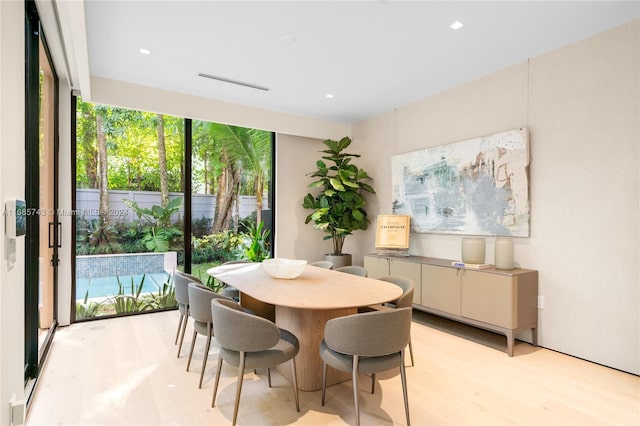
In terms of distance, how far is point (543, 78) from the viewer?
3.49 metres

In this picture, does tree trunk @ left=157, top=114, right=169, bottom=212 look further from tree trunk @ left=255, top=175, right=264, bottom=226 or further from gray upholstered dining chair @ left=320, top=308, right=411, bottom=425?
gray upholstered dining chair @ left=320, top=308, right=411, bottom=425

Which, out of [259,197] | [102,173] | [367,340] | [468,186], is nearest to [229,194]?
[259,197]

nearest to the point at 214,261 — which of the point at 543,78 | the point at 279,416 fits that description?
the point at 279,416

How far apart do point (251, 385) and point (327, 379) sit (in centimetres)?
57

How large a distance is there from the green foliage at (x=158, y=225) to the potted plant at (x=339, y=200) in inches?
76.9

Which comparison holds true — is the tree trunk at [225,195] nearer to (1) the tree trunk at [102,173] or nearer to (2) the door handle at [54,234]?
(1) the tree trunk at [102,173]

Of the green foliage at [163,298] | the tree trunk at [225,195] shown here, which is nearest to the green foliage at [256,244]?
the tree trunk at [225,195]

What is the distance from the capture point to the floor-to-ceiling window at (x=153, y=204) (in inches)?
168

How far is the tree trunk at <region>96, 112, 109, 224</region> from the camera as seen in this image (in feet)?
14.2

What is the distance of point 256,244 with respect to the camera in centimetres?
528

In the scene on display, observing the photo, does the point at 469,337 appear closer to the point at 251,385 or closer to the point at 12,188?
the point at 251,385

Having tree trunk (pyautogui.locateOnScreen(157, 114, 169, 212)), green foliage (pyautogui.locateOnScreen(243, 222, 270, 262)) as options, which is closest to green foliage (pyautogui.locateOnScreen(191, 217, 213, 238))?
tree trunk (pyautogui.locateOnScreen(157, 114, 169, 212))

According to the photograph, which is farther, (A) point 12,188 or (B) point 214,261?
(B) point 214,261

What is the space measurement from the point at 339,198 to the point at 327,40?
8.66ft
